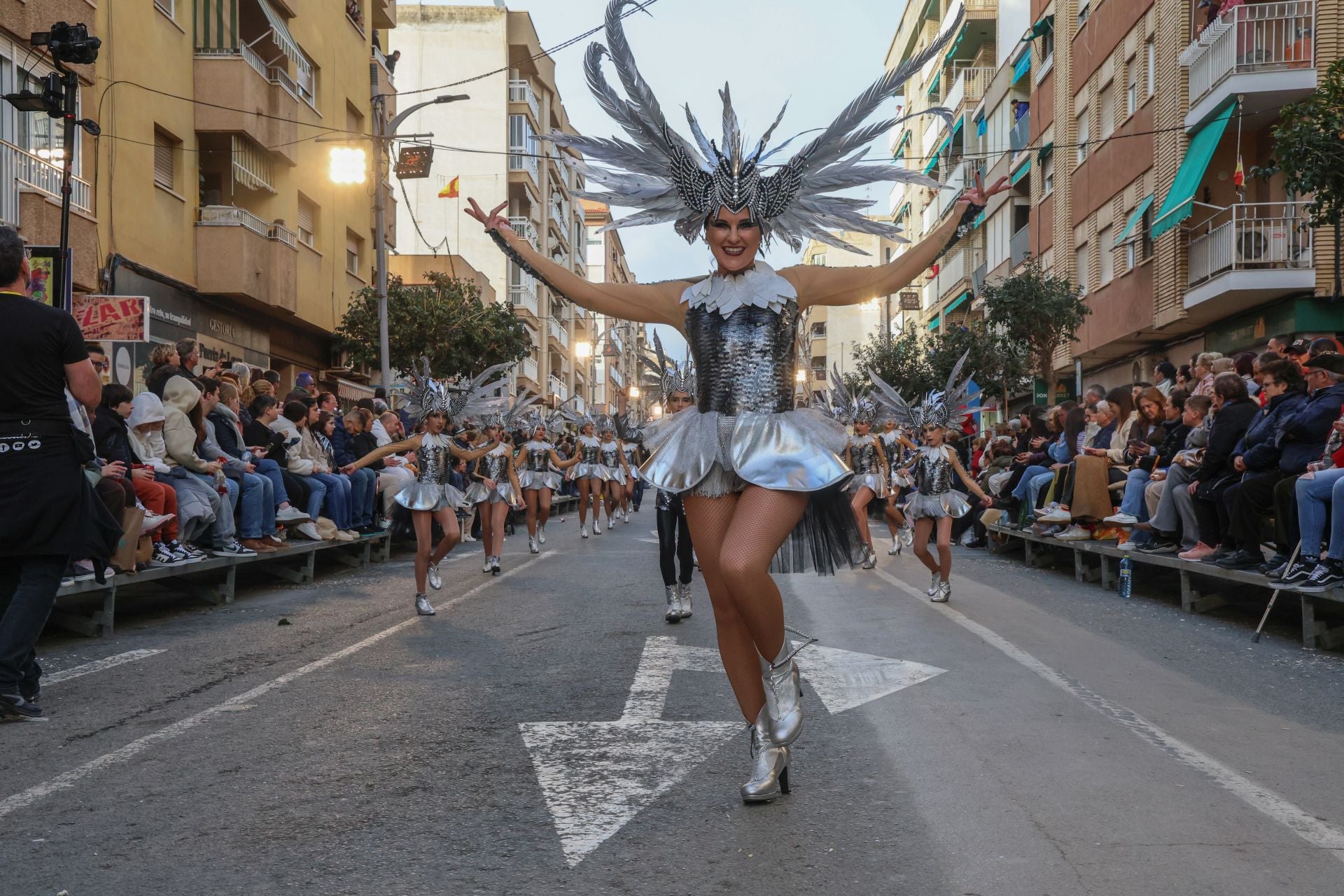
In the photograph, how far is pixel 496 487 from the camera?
15586 millimetres

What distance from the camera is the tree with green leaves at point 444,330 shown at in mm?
34812

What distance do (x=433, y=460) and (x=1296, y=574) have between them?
23.9 feet

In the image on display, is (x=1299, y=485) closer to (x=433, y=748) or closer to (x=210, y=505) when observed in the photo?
(x=433, y=748)

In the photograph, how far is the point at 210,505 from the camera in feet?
40.9

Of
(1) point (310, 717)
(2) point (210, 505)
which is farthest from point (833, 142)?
(2) point (210, 505)

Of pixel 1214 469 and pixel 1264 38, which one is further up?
pixel 1264 38

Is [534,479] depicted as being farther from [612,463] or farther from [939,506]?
[939,506]

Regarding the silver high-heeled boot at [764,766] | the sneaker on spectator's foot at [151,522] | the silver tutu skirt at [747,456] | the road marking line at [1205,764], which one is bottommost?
the road marking line at [1205,764]

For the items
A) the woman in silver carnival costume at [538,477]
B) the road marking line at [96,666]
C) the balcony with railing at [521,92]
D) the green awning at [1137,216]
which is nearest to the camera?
the road marking line at [96,666]

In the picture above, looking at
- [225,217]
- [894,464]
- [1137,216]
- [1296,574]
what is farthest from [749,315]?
[1137,216]

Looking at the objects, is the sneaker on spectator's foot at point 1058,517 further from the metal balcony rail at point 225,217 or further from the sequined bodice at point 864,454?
the metal balcony rail at point 225,217

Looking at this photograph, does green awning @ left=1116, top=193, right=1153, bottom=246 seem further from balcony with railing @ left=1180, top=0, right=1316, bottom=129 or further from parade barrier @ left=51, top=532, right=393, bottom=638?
parade barrier @ left=51, top=532, right=393, bottom=638

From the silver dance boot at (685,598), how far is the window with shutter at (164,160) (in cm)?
1715

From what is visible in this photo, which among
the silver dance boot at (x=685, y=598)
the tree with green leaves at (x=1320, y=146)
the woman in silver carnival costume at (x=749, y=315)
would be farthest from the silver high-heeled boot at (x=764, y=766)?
the tree with green leaves at (x=1320, y=146)
